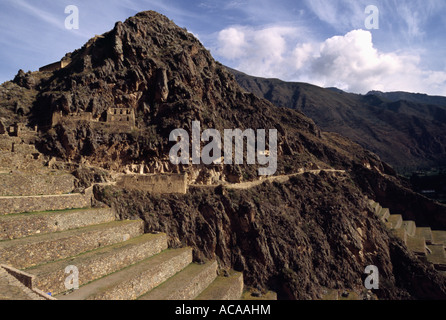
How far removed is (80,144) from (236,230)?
1637 centimetres

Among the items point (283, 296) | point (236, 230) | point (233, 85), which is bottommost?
point (283, 296)

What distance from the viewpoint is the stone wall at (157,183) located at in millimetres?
28781

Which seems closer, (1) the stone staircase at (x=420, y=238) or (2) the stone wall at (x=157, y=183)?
(2) the stone wall at (x=157, y=183)

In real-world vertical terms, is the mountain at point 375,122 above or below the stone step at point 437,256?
above

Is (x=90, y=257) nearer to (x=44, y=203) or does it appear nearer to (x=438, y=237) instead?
(x=44, y=203)

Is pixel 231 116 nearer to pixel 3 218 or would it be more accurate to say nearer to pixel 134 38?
pixel 134 38

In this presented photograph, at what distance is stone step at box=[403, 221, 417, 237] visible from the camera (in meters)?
44.8

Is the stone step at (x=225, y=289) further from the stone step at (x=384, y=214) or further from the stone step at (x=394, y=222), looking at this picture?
the stone step at (x=384, y=214)

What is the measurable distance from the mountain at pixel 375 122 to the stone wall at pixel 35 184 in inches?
4023

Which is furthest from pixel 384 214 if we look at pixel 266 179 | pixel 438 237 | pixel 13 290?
pixel 13 290

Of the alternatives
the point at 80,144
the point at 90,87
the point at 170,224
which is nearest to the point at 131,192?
the point at 170,224

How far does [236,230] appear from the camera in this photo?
101ft

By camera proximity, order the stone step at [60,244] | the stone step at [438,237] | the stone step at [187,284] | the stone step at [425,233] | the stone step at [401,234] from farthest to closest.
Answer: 1. the stone step at [438,237]
2. the stone step at [425,233]
3. the stone step at [401,234]
4. the stone step at [187,284]
5. the stone step at [60,244]

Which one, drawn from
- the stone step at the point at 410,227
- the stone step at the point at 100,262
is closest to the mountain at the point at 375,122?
the stone step at the point at 410,227
